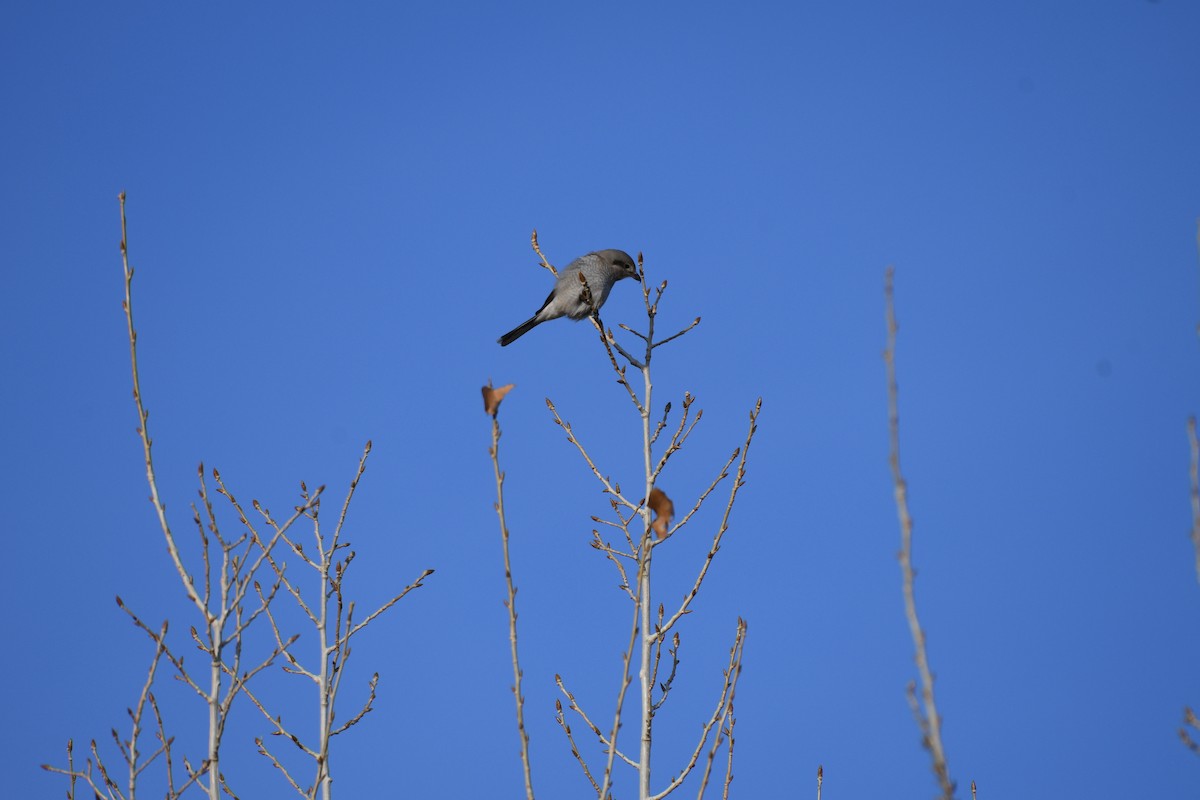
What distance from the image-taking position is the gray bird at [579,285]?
29.4ft

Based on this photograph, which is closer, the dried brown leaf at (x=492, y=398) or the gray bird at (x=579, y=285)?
the dried brown leaf at (x=492, y=398)

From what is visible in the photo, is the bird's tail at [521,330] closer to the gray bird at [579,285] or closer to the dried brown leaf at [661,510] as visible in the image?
the gray bird at [579,285]

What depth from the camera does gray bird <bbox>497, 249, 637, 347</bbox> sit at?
8.95 m

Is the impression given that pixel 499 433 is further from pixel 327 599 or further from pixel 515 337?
pixel 515 337

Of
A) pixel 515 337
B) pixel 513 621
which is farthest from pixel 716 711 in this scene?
pixel 515 337

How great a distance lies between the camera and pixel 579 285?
8.91 meters

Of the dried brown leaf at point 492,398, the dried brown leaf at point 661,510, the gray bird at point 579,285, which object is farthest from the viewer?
the gray bird at point 579,285

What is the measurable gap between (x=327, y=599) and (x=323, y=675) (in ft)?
1.04

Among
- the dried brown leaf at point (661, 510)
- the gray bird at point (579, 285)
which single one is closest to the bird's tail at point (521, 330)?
the gray bird at point (579, 285)

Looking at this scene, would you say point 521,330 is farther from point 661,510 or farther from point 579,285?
point 661,510

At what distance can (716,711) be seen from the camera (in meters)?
3.85

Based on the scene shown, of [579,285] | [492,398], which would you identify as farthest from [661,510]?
[579,285]

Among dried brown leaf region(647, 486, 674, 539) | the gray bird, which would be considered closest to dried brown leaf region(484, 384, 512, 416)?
dried brown leaf region(647, 486, 674, 539)

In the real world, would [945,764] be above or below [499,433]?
below
